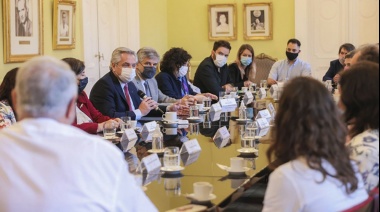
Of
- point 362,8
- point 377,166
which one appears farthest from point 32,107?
point 362,8

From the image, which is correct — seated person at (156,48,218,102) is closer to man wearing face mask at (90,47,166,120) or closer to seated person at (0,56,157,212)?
man wearing face mask at (90,47,166,120)

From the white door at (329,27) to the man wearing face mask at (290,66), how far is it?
4.44ft

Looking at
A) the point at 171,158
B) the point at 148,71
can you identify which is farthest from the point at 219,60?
the point at 171,158

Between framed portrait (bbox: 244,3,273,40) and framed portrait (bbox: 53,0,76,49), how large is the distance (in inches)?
144

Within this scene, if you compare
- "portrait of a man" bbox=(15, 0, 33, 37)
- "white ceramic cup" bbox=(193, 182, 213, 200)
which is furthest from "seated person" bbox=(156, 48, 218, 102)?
"white ceramic cup" bbox=(193, 182, 213, 200)

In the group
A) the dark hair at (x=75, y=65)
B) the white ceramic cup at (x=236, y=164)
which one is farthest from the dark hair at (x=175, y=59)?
the white ceramic cup at (x=236, y=164)

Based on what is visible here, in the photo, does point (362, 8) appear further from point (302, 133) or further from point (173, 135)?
point (302, 133)

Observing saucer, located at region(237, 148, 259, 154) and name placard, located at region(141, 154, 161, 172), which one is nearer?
name placard, located at region(141, 154, 161, 172)

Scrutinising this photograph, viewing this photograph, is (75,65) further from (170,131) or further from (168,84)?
(168,84)

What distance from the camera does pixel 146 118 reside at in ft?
19.4

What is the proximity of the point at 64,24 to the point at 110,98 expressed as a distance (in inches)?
106

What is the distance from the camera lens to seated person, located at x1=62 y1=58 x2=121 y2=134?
15.2 feet

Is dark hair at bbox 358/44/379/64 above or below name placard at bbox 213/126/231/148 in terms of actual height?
above

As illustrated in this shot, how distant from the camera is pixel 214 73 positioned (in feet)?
26.9
